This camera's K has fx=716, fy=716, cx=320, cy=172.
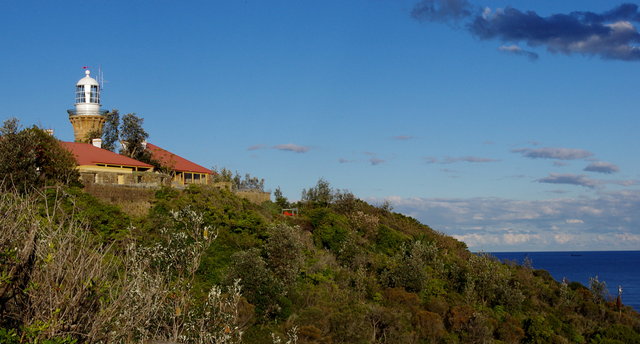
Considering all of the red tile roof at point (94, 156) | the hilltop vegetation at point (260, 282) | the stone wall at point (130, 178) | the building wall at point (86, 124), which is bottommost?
the hilltop vegetation at point (260, 282)

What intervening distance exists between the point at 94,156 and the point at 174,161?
973 cm

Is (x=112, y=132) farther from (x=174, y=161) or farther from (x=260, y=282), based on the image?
(x=260, y=282)

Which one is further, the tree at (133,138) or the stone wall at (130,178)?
the tree at (133,138)

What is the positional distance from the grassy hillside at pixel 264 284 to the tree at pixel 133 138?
1202cm

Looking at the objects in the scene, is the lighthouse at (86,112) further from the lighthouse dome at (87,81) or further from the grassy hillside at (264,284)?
the grassy hillside at (264,284)

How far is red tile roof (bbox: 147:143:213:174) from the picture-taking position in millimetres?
61150

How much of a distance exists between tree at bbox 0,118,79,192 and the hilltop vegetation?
22 cm

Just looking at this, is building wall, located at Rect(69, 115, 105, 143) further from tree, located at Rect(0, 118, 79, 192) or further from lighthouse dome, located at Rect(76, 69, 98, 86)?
tree, located at Rect(0, 118, 79, 192)

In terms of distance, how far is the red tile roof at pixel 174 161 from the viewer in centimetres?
6115

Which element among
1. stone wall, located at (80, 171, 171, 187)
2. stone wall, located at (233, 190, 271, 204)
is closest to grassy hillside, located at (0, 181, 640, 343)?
stone wall, located at (233, 190, 271, 204)

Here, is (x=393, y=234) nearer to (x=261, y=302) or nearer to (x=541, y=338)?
(x=541, y=338)

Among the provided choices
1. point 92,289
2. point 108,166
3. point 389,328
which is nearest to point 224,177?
point 108,166

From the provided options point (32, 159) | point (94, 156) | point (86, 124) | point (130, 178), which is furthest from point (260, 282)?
point (86, 124)

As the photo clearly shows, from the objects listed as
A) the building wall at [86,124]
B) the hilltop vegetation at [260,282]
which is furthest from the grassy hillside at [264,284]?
the building wall at [86,124]
